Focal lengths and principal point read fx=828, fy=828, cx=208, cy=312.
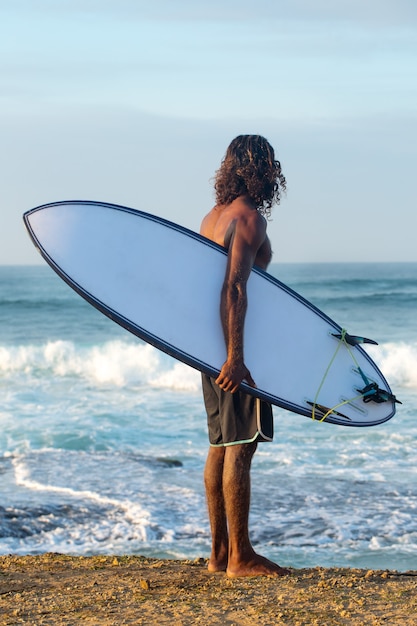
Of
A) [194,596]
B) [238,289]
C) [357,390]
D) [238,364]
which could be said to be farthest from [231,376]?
[194,596]

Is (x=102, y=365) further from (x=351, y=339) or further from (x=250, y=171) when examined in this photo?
(x=250, y=171)

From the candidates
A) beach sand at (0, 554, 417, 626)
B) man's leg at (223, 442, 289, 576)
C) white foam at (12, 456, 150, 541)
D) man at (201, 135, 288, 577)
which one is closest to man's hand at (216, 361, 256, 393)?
man at (201, 135, 288, 577)

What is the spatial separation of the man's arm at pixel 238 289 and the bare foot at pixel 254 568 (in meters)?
0.78

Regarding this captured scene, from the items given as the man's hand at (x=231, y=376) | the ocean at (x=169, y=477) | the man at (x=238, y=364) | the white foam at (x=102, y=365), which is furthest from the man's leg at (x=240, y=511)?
the white foam at (x=102, y=365)

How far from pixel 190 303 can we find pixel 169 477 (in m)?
4.34

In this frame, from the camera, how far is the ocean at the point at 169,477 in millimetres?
5852

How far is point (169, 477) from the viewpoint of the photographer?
776cm

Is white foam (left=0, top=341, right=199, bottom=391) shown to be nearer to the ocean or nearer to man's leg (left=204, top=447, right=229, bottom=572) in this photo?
the ocean

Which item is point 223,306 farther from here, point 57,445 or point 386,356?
point 386,356

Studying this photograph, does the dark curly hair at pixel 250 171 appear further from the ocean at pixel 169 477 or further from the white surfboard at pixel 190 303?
the ocean at pixel 169 477

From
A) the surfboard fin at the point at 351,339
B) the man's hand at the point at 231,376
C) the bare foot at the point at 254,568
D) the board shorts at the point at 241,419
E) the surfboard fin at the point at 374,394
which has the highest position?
the surfboard fin at the point at 351,339

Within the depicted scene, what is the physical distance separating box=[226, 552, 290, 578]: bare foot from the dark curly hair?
1.55m

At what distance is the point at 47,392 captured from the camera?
14.2 m

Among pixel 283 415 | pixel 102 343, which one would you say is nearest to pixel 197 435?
pixel 283 415
